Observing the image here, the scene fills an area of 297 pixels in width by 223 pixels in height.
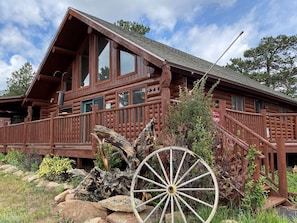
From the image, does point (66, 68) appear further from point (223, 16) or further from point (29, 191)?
point (223, 16)

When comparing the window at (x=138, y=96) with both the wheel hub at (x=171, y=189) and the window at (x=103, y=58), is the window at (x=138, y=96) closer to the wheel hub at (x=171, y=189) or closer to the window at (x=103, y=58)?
the window at (x=103, y=58)

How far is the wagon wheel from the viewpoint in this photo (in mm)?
3381

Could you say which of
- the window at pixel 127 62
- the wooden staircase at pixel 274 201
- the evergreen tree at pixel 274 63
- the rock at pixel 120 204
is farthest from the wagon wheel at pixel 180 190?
the evergreen tree at pixel 274 63

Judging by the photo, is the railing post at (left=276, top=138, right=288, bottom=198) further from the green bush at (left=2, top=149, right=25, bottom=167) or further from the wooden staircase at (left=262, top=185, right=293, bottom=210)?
the green bush at (left=2, top=149, right=25, bottom=167)

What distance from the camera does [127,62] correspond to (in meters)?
8.99

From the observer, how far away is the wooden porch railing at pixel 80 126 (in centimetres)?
561

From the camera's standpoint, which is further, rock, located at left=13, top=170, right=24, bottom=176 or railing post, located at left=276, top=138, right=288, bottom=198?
rock, located at left=13, top=170, right=24, bottom=176

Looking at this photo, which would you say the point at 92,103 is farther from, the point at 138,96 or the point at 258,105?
the point at 258,105

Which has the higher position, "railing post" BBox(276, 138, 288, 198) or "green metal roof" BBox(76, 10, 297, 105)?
"green metal roof" BBox(76, 10, 297, 105)

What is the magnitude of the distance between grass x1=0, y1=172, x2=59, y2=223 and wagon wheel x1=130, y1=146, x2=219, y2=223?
1.68 meters

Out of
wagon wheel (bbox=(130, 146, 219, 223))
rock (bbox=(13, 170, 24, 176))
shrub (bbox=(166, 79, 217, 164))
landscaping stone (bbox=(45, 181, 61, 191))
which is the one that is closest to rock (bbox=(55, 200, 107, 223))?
wagon wheel (bbox=(130, 146, 219, 223))

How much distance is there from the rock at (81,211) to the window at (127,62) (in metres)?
5.31

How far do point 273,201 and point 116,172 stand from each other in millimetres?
2836

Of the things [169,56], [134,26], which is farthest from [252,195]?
[134,26]
